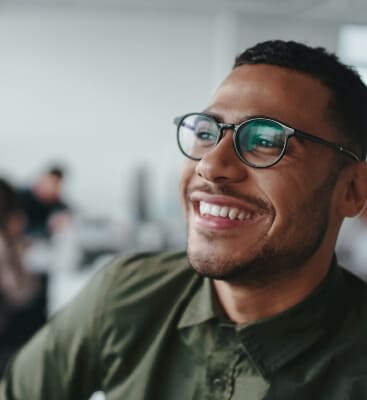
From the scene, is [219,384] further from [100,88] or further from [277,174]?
[100,88]

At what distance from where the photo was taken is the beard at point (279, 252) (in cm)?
84

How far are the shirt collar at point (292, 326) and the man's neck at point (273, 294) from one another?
2 cm

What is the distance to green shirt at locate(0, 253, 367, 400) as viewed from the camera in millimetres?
834

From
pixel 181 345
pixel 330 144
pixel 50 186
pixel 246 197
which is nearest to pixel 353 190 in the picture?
pixel 330 144

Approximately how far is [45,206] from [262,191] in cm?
279

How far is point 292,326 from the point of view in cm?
88

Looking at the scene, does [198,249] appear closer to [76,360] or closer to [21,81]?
[76,360]

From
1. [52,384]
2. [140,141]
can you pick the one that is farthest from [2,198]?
[52,384]

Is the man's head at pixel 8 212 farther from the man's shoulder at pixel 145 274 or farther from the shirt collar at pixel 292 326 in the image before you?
the shirt collar at pixel 292 326

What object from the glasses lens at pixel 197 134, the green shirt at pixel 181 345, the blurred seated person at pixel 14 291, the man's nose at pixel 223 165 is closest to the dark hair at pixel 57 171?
the blurred seated person at pixel 14 291

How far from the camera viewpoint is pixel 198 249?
34.2 inches

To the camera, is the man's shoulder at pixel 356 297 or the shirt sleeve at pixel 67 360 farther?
the shirt sleeve at pixel 67 360

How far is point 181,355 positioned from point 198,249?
0.57 feet

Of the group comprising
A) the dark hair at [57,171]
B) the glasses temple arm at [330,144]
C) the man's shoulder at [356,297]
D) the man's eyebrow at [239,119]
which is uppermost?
the man's eyebrow at [239,119]
